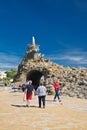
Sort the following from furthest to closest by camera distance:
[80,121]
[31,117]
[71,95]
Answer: [71,95], [31,117], [80,121]

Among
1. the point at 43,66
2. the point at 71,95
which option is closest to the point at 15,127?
the point at 71,95

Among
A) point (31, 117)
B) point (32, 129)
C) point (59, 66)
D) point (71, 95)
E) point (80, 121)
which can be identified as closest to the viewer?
point (32, 129)

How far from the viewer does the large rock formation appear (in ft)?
117

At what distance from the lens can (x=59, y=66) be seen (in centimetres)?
4994

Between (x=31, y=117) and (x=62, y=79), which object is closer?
(x=31, y=117)

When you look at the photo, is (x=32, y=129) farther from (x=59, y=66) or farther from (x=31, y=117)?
(x=59, y=66)

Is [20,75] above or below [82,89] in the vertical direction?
above

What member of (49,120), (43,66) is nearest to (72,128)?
(49,120)

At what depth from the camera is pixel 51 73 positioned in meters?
46.5

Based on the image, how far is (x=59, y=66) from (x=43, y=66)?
280cm

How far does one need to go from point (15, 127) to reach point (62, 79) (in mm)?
30590

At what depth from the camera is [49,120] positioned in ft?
43.8

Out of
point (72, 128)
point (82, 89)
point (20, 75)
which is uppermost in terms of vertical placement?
point (20, 75)

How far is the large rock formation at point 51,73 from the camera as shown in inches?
1401
